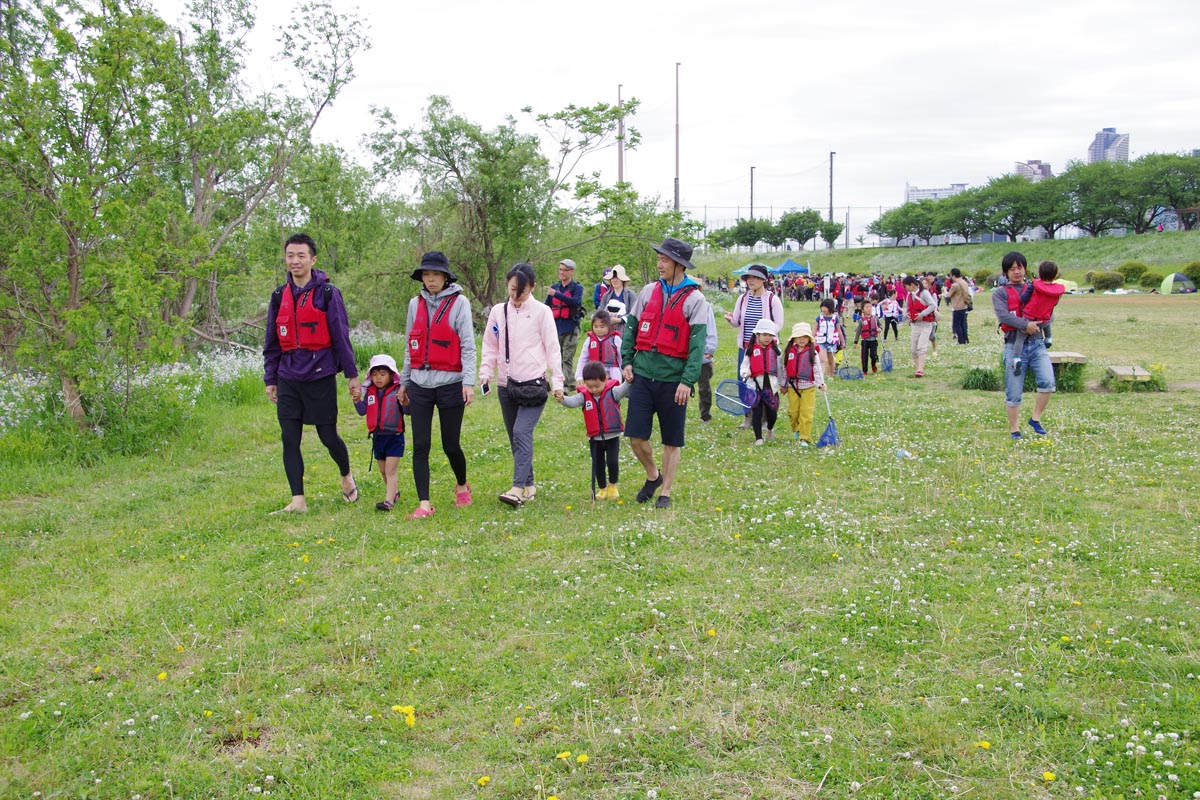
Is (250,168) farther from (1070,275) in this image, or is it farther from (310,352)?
(1070,275)

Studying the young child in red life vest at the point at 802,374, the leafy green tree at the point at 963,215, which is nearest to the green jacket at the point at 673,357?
the young child in red life vest at the point at 802,374

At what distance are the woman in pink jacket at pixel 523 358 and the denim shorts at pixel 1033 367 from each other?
526 centimetres

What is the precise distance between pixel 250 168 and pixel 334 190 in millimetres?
6281

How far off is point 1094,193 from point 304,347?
74.9 metres

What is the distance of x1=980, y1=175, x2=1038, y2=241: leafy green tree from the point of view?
2788 inches

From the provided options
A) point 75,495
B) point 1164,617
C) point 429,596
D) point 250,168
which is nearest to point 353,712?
point 429,596

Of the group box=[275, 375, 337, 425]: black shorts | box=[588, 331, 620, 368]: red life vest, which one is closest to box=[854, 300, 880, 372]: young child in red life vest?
box=[588, 331, 620, 368]: red life vest

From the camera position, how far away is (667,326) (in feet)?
21.6

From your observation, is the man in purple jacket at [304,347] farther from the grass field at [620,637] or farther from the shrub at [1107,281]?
the shrub at [1107,281]

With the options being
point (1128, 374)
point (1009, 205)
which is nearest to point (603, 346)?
point (1128, 374)

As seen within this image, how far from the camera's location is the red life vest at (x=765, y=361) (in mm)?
9195

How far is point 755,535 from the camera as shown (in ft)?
20.1

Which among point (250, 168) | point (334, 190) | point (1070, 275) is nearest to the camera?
point (250, 168)

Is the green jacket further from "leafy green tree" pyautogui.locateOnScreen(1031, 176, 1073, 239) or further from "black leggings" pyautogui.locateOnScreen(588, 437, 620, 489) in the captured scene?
"leafy green tree" pyautogui.locateOnScreen(1031, 176, 1073, 239)
